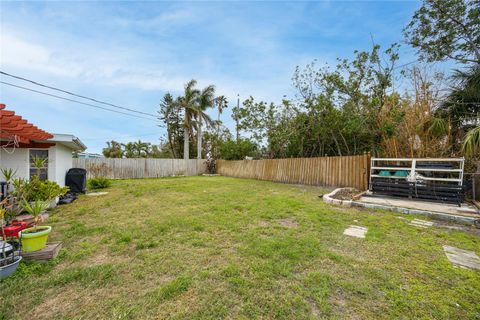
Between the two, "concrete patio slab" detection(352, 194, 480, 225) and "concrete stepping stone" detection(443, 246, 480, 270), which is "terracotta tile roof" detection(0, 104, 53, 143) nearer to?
"concrete stepping stone" detection(443, 246, 480, 270)

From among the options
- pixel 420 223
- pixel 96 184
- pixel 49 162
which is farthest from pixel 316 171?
pixel 96 184

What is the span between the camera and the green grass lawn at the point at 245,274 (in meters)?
1.61

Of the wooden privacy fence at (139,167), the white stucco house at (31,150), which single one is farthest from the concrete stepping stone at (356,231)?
the wooden privacy fence at (139,167)

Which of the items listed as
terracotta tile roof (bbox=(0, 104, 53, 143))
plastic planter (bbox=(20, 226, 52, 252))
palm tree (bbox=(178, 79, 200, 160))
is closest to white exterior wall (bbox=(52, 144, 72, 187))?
terracotta tile roof (bbox=(0, 104, 53, 143))

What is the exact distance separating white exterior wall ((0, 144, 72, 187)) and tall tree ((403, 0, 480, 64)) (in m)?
12.7

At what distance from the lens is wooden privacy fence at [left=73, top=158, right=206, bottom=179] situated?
12.0 meters

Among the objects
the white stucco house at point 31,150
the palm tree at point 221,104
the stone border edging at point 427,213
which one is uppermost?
the palm tree at point 221,104

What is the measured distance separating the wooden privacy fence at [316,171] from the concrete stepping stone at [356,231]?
457cm

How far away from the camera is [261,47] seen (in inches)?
333

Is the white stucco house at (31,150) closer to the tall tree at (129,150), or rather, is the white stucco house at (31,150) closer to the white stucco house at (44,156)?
the white stucco house at (44,156)

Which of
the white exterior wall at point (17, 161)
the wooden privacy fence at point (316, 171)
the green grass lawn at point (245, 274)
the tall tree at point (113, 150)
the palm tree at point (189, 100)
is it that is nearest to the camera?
the green grass lawn at point (245, 274)

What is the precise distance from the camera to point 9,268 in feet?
6.68

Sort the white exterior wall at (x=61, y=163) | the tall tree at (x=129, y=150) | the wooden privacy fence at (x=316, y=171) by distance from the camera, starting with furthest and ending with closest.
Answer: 1. the tall tree at (x=129, y=150)
2. the wooden privacy fence at (x=316, y=171)
3. the white exterior wall at (x=61, y=163)

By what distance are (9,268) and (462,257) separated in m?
5.18
